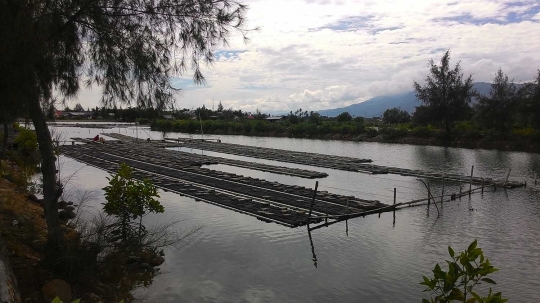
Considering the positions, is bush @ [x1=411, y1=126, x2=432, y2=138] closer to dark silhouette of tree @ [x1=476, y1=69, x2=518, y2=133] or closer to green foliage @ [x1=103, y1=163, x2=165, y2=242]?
dark silhouette of tree @ [x1=476, y1=69, x2=518, y2=133]

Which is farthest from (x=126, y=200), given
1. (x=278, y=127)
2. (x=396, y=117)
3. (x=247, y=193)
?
(x=396, y=117)

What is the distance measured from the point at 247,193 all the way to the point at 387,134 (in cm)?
2839

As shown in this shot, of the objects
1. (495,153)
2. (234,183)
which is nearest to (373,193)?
(234,183)

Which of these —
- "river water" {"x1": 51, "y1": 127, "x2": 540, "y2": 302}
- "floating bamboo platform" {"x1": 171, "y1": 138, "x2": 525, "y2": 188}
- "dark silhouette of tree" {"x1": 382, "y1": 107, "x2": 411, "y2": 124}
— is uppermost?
"dark silhouette of tree" {"x1": 382, "y1": 107, "x2": 411, "y2": 124}

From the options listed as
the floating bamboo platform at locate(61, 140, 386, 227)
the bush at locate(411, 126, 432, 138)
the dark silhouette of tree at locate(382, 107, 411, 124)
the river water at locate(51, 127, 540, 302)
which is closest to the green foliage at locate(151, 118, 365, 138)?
the bush at locate(411, 126, 432, 138)

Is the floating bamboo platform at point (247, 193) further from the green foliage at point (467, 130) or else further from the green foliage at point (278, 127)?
the green foliage at point (467, 130)

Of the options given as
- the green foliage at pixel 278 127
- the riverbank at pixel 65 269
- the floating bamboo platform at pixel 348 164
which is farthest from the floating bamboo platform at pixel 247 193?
the green foliage at pixel 278 127

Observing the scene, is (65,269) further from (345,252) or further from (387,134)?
(387,134)

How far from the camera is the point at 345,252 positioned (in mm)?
9289

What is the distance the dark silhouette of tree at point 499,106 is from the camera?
33875mm

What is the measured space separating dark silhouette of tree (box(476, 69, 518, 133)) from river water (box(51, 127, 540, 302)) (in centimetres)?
2056

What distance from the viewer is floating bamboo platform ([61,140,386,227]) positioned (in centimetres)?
1206

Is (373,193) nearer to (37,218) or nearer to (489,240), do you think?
(489,240)

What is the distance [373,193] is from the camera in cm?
1586
